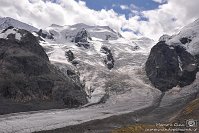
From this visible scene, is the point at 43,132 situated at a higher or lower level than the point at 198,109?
lower

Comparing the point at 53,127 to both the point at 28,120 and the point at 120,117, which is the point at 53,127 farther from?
the point at 120,117

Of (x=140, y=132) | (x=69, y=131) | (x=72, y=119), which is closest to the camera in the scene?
A: (x=140, y=132)

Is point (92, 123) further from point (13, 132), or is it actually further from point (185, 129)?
point (185, 129)

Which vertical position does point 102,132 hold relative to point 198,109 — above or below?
below

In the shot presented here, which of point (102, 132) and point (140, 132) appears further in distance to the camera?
point (102, 132)

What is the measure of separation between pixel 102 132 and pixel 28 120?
43.7 metres

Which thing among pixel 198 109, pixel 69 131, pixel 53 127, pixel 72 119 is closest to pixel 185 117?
pixel 198 109

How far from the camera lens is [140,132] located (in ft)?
271

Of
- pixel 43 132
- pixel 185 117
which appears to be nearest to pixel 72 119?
pixel 43 132

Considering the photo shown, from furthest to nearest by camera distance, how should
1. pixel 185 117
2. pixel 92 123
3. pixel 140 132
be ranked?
pixel 92 123 < pixel 185 117 < pixel 140 132

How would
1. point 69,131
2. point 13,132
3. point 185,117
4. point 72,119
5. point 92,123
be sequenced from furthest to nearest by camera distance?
point 72,119
point 92,123
point 69,131
point 13,132
point 185,117

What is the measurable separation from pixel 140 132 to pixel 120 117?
105m

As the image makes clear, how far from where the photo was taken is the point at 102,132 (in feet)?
440

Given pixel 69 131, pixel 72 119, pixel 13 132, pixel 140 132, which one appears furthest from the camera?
pixel 72 119
